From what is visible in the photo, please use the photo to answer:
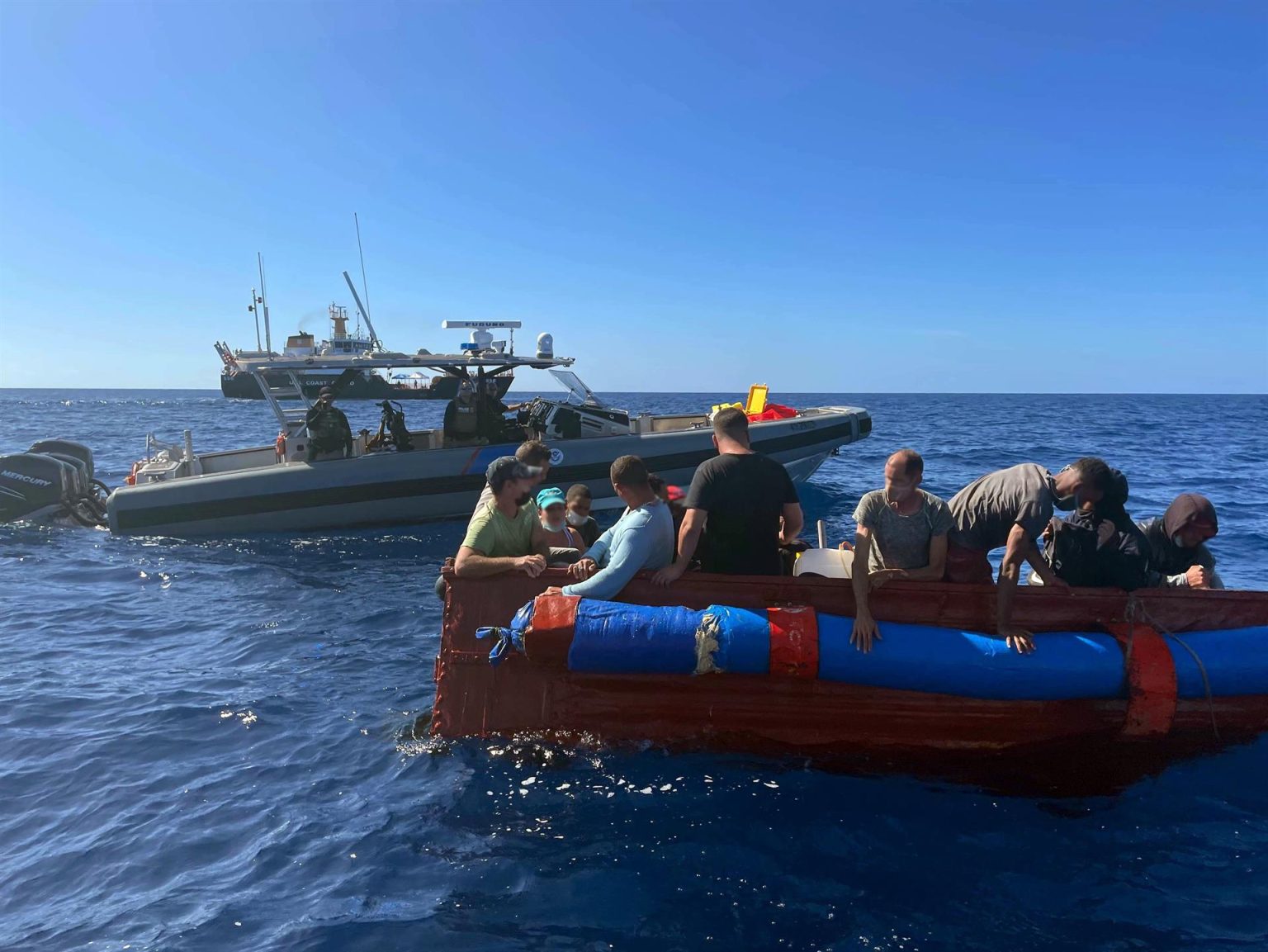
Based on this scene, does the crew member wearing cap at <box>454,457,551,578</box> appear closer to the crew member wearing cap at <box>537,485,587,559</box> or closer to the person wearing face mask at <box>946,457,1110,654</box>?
the crew member wearing cap at <box>537,485,587,559</box>

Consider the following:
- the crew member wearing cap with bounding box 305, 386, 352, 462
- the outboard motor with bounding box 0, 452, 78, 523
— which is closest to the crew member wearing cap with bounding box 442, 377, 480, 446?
the crew member wearing cap with bounding box 305, 386, 352, 462

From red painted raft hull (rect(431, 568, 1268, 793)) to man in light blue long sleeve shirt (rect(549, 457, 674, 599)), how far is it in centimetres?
13

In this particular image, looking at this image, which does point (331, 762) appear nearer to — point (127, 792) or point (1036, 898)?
point (127, 792)

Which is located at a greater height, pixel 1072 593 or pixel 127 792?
pixel 1072 593

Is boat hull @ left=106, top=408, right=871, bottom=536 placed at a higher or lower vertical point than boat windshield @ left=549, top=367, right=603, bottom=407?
lower

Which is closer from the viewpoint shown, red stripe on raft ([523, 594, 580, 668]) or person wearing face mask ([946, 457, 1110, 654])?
person wearing face mask ([946, 457, 1110, 654])

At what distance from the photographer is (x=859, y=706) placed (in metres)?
4.61

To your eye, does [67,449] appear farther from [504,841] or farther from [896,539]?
[896,539]

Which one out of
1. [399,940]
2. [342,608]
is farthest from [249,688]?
[399,940]

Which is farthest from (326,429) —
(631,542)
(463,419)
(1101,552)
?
(1101,552)

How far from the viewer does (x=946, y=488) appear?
1722cm

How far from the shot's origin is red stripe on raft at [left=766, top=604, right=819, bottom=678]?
4367 millimetres

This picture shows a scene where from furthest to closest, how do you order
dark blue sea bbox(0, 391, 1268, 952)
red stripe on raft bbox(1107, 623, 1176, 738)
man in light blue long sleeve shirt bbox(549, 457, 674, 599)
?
man in light blue long sleeve shirt bbox(549, 457, 674, 599) < red stripe on raft bbox(1107, 623, 1176, 738) < dark blue sea bbox(0, 391, 1268, 952)

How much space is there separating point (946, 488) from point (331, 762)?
15101mm
